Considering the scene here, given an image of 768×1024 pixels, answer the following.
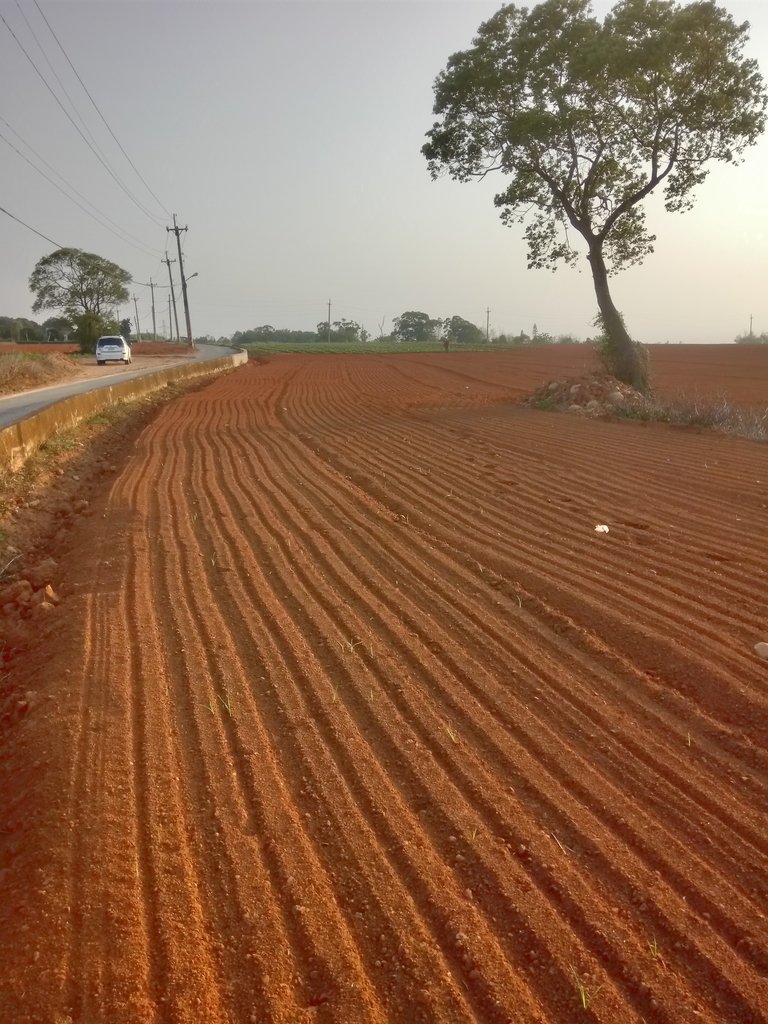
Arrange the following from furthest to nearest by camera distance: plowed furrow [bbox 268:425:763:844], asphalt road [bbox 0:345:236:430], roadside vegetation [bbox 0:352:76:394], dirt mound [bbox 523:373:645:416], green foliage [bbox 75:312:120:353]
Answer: green foliage [bbox 75:312:120:353], roadside vegetation [bbox 0:352:76:394], dirt mound [bbox 523:373:645:416], asphalt road [bbox 0:345:236:430], plowed furrow [bbox 268:425:763:844]

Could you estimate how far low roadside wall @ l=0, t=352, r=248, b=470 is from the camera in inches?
431

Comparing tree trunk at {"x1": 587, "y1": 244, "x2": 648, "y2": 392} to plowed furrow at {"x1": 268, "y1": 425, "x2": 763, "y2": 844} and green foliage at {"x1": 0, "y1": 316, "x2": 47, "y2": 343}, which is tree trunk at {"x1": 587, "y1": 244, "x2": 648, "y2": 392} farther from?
green foliage at {"x1": 0, "y1": 316, "x2": 47, "y2": 343}

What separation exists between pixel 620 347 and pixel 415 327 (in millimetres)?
99441

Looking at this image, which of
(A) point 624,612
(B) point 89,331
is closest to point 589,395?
(A) point 624,612

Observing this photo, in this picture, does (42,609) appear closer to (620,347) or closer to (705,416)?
(705,416)

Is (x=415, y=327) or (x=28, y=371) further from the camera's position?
(x=415, y=327)

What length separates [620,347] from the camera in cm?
2008

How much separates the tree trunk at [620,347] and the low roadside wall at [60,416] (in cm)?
1228

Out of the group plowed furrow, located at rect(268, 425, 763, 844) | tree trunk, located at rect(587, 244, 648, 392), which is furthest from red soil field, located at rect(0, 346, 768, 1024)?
tree trunk, located at rect(587, 244, 648, 392)

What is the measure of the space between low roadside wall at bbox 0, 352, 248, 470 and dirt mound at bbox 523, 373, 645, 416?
32.1ft

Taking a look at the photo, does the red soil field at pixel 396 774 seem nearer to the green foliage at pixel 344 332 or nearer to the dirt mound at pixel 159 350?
the dirt mound at pixel 159 350

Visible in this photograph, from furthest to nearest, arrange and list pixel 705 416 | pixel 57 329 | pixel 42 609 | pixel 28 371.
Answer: pixel 57 329
pixel 28 371
pixel 705 416
pixel 42 609

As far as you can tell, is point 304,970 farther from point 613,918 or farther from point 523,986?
point 613,918

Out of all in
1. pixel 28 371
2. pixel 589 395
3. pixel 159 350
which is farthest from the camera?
pixel 159 350
